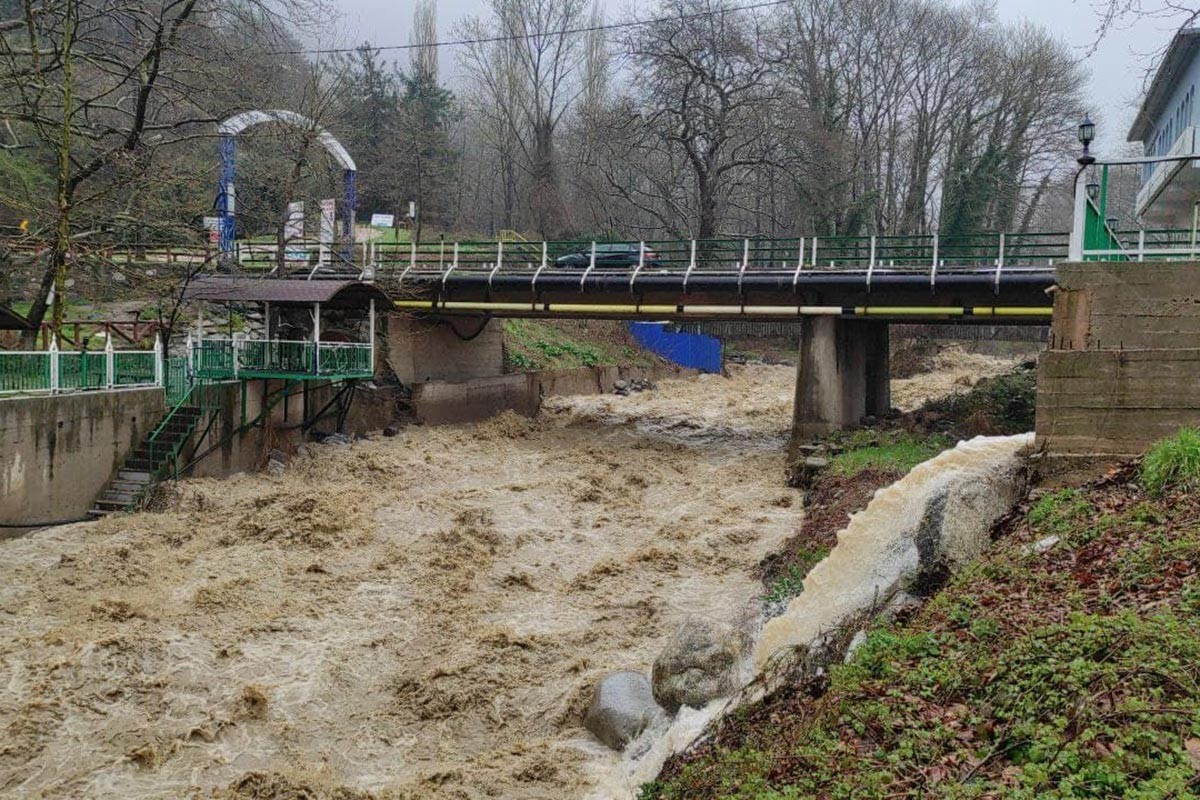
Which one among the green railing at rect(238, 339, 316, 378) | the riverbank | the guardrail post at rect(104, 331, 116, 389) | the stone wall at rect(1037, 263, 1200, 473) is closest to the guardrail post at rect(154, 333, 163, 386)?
the guardrail post at rect(104, 331, 116, 389)

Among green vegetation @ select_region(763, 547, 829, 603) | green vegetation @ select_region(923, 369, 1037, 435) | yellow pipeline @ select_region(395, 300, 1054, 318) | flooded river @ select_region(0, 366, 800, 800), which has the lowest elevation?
flooded river @ select_region(0, 366, 800, 800)

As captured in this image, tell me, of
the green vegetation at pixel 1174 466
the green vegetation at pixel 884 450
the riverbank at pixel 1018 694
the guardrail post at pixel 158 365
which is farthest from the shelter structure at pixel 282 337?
the green vegetation at pixel 1174 466

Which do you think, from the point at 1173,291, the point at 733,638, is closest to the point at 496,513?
the point at 733,638

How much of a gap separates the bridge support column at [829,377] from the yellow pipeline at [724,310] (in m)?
0.53

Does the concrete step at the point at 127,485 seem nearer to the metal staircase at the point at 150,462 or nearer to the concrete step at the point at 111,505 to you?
the metal staircase at the point at 150,462

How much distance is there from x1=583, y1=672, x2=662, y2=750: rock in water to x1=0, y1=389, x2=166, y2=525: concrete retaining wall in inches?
476

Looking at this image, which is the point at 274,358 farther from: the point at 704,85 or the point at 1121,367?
the point at 704,85

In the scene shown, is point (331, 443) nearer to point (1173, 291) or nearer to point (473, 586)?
point (473, 586)

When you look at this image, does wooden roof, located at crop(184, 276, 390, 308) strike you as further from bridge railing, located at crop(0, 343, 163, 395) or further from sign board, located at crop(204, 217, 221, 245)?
bridge railing, located at crop(0, 343, 163, 395)

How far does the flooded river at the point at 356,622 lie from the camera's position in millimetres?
8977

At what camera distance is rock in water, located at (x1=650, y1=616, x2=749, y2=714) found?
28.7 ft

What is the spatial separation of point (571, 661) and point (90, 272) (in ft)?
47.7

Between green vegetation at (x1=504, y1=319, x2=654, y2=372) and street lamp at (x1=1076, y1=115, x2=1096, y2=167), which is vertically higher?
street lamp at (x1=1076, y1=115, x2=1096, y2=167)

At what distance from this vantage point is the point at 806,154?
47.5 metres
